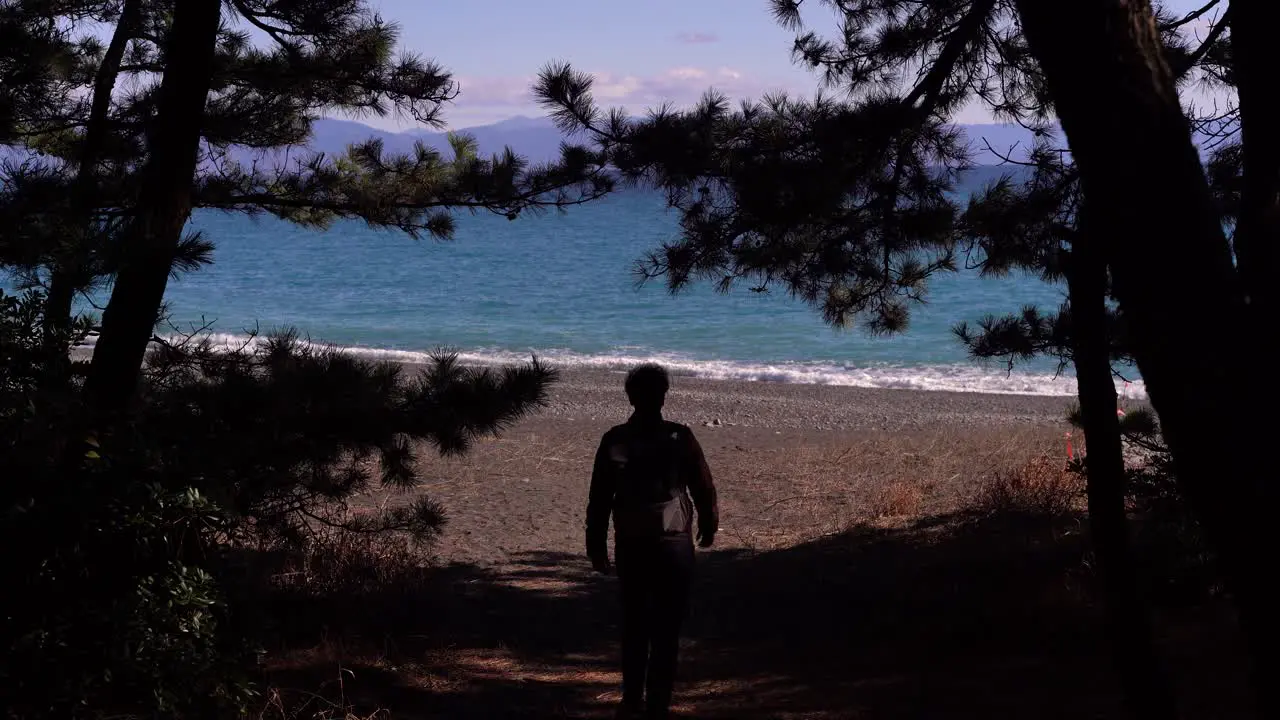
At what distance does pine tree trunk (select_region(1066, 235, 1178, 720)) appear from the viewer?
135 inches

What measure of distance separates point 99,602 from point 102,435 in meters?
0.50

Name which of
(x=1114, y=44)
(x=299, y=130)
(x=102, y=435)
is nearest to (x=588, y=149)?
(x=299, y=130)

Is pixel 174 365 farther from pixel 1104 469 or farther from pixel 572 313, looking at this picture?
pixel 572 313

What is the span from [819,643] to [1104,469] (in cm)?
278

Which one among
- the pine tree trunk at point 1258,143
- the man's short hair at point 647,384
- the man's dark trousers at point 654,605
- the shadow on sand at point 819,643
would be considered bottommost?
the shadow on sand at point 819,643

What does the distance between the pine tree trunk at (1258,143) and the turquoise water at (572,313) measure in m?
4.19

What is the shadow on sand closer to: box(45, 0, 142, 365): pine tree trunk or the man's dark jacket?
the man's dark jacket

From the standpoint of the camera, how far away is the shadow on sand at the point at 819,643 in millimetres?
5113

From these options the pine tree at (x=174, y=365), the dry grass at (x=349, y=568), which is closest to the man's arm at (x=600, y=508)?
the pine tree at (x=174, y=365)

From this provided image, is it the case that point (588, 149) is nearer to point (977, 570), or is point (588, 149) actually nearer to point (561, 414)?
point (977, 570)

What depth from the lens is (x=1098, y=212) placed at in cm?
268

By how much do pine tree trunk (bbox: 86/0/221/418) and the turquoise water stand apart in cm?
271

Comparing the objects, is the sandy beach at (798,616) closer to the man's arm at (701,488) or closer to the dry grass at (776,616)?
the dry grass at (776,616)

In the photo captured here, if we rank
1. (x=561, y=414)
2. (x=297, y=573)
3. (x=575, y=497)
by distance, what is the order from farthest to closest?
(x=561, y=414)
(x=575, y=497)
(x=297, y=573)
